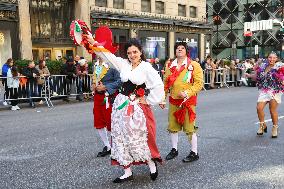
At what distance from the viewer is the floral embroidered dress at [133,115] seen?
4.59m

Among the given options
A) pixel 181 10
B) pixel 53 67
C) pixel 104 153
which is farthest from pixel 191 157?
pixel 181 10

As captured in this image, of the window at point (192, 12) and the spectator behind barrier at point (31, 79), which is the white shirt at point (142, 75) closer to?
the spectator behind barrier at point (31, 79)

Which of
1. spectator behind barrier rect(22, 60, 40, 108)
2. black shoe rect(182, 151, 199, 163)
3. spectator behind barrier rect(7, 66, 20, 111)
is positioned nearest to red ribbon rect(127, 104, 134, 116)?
black shoe rect(182, 151, 199, 163)

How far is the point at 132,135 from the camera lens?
Answer: 4.59 meters

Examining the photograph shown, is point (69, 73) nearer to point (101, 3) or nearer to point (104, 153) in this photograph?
point (104, 153)

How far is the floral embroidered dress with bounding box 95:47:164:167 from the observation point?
459 centimetres

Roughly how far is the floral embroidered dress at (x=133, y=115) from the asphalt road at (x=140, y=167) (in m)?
0.41

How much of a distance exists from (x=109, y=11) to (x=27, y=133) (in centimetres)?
1912

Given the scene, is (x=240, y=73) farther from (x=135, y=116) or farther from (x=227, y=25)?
(x=227, y=25)

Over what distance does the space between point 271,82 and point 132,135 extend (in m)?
4.00

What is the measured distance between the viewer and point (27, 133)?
830 centimetres

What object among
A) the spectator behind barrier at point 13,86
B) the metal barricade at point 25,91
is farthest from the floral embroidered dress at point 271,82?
the spectator behind barrier at point 13,86

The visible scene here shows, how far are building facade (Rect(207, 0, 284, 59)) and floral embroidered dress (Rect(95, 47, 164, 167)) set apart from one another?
1903 inches

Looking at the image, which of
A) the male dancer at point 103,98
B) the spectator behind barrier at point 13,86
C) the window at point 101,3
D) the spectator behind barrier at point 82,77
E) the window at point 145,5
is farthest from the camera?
the window at point 145,5
